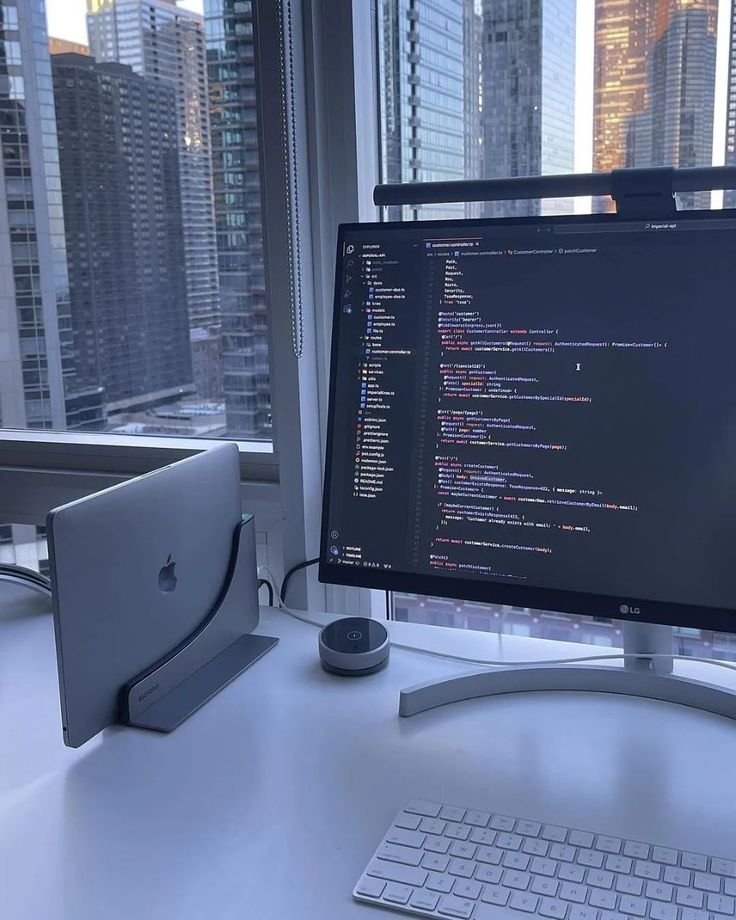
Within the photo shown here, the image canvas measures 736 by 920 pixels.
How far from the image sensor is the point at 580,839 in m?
0.78

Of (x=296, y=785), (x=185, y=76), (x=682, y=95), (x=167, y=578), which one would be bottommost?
(x=296, y=785)

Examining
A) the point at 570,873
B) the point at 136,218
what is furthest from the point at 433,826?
the point at 136,218

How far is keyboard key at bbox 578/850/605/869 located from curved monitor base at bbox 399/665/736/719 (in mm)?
295

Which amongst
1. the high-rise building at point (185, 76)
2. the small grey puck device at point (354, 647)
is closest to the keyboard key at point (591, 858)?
the small grey puck device at point (354, 647)

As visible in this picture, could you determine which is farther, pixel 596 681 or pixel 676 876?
pixel 596 681

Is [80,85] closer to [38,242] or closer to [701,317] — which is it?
[38,242]

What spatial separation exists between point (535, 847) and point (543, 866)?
0.08 ft

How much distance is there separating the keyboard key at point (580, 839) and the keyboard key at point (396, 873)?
131 millimetres

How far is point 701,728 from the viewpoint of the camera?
3.18 feet

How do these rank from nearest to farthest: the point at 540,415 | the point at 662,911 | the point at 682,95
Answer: the point at 662,911 → the point at 540,415 → the point at 682,95

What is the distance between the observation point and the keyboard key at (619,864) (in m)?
0.74

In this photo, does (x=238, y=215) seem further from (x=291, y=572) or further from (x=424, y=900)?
(x=424, y=900)

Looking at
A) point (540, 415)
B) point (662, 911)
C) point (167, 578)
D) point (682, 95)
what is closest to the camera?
point (662, 911)

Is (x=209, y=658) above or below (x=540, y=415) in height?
below
